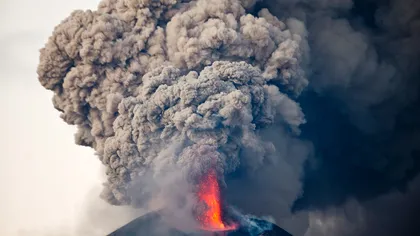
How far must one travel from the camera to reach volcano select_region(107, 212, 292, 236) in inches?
1077

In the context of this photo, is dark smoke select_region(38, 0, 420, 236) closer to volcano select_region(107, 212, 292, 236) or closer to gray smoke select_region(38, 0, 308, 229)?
gray smoke select_region(38, 0, 308, 229)

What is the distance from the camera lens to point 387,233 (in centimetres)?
3638

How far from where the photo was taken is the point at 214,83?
23109mm

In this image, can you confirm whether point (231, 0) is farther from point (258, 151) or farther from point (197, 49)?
point (258, 151)

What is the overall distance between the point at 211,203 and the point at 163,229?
3.97m

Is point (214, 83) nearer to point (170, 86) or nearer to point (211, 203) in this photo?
point (170, 86)

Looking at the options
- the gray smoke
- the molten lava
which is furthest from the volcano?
the gray smoke

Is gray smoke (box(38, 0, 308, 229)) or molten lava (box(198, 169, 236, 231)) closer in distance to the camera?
gray smoke (box(38, 0, 308, 229))

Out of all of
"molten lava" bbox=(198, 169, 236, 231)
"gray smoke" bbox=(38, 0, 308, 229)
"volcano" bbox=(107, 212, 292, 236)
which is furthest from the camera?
"volcano" bbox=(107, 212, 292, 236)

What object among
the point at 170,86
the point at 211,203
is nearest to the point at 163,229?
the point at 211,203

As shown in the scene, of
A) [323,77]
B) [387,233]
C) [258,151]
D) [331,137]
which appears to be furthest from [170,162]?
[387,233]

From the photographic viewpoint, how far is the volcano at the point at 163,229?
89.8ft

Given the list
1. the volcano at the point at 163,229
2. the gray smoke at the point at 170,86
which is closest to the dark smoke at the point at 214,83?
the gray smoke at the point at 170,86

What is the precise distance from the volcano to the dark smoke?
87 cm
